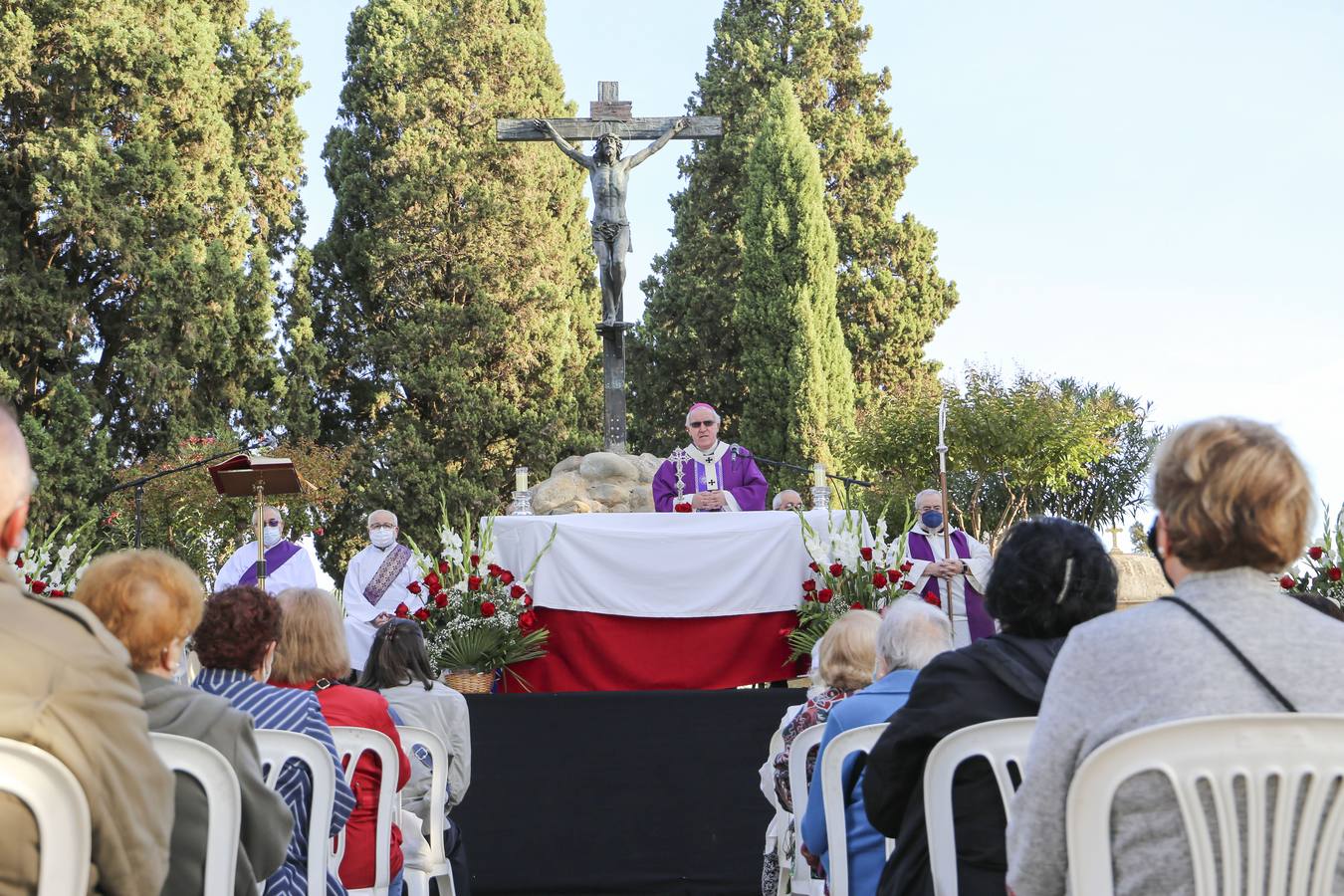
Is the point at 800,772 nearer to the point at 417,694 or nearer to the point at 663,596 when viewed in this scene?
the point at 417,694

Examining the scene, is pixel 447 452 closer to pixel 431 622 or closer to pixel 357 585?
pixel 357 585

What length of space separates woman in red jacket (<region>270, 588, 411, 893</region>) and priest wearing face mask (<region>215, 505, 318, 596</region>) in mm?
6175

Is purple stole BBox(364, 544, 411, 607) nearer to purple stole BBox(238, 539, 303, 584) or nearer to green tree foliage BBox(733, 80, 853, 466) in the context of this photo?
purple stole BBox(238, 539, 303, 584)

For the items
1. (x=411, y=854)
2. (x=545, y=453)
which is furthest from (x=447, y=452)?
(x=411, y=854)

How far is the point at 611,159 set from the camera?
1359cm

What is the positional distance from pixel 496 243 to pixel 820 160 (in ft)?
20.9

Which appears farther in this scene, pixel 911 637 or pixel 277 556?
pixel 277 556

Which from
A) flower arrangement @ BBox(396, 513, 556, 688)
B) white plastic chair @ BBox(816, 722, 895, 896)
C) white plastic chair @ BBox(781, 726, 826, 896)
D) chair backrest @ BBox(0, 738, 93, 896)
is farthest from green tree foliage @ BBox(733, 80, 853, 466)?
chair backrest @ BBox(0, 738, 93, 896)

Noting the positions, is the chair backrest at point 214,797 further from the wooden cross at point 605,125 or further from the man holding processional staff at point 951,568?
the wooden cross at point 605,125

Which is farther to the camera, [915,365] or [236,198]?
[915,365]

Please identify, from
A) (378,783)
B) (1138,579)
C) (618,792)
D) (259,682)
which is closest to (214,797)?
(259,682)

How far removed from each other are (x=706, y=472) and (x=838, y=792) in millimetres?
6131

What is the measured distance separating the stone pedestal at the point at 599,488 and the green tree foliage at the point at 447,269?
6929mm

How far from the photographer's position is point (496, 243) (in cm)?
2422
